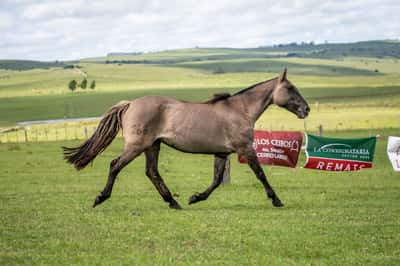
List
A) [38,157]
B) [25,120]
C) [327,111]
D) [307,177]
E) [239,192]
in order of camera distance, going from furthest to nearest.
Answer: [25,120], [327,111], [38,157], [307,177], [239,192]

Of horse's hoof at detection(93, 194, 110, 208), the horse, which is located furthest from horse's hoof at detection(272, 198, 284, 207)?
horse's hoof at detection(93, 194, 110, 208)

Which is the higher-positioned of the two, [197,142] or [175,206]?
[197,142]

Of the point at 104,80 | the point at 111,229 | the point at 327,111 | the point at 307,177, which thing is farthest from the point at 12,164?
the point at 104,80

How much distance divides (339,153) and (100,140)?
1163 cm

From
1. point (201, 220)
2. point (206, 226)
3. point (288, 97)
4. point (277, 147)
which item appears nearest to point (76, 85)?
point (277, 147)

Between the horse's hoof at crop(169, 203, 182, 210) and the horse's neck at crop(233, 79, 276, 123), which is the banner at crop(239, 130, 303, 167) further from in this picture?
the horse's hoof at crop(169, 203, 182, 210)

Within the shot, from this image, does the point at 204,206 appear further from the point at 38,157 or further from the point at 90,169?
the point at 38,157

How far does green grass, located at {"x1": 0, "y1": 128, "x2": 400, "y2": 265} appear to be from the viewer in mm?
9641

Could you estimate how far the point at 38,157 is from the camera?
3638cm

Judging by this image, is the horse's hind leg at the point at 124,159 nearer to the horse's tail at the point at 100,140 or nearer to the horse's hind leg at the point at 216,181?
the horse's tail at the point at 100,140

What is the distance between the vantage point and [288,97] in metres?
15.5

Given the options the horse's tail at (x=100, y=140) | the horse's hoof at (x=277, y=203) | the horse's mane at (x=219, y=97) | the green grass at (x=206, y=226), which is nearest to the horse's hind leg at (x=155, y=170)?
the green grass at (x=206, y=226)

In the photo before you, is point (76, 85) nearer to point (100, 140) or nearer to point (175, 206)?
point (100, 140)

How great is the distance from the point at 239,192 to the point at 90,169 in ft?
39.5
